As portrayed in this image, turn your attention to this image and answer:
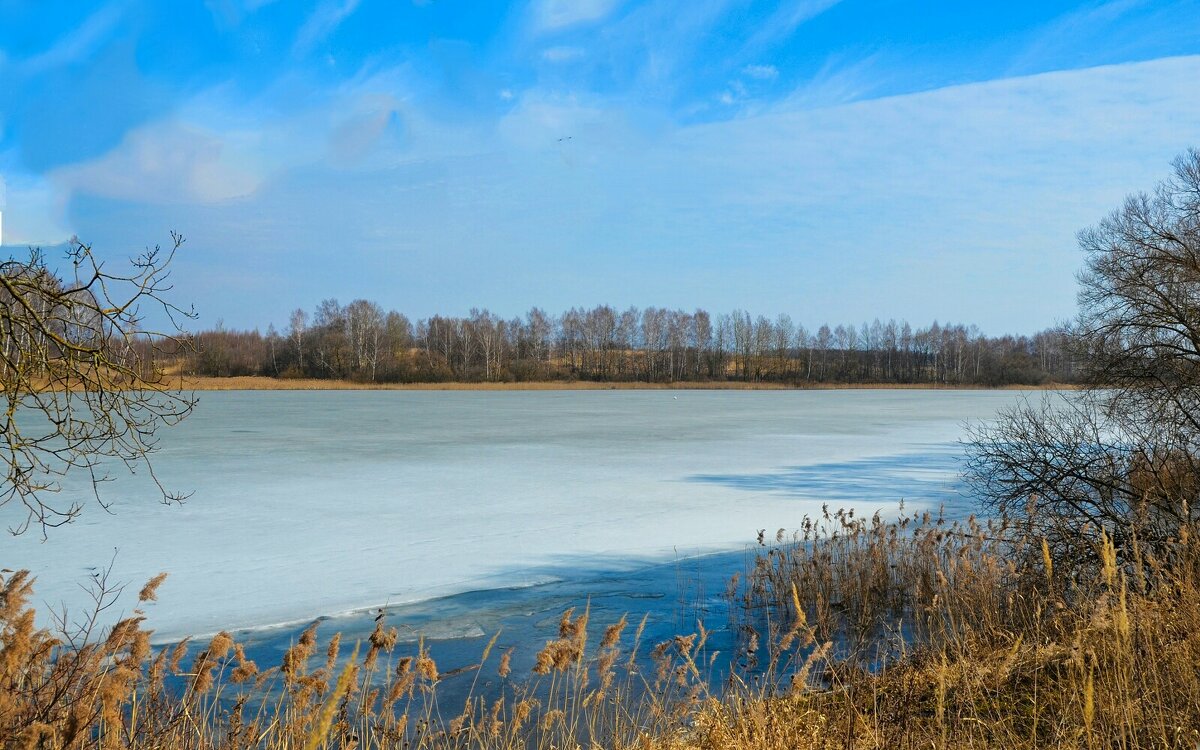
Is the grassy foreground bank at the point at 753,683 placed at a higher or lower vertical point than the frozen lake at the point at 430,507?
higher

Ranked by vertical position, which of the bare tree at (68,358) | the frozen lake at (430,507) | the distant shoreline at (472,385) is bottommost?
the frozen lake at (430,507)

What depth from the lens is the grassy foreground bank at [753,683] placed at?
8.90ft

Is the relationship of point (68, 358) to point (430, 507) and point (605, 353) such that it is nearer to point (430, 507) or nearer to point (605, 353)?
point (430, 507)

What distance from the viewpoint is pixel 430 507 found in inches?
452

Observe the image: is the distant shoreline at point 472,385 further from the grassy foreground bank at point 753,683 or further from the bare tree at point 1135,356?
the grassy foreground bank at point 753,683

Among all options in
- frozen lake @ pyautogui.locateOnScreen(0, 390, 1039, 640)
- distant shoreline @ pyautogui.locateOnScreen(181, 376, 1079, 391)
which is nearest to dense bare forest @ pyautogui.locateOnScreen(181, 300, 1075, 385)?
distant shoreline @ pyautogui.locateOnScreen(181, 376, 1079, 391)

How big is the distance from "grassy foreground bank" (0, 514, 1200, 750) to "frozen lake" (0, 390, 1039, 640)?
1.73 metres

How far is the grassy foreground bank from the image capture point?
2713 mm

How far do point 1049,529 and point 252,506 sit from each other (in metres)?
9.71

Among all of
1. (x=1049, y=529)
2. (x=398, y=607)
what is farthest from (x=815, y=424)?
(x=398, y=607)

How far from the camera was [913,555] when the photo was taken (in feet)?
25.4

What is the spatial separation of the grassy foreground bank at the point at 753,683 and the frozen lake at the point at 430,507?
1731 millimetres

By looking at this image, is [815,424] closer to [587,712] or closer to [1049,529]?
[1049,529]

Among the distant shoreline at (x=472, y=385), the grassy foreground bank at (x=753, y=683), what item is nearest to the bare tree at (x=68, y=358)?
the grassy foreground bank at (x=753, y=683)
